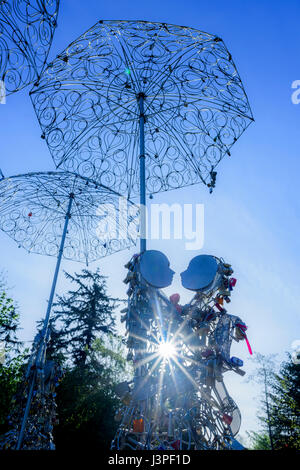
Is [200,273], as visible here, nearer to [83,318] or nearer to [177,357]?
[177,357]

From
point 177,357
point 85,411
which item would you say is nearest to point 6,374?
point 85,411

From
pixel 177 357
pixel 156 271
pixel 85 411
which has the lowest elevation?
pixel 85 411

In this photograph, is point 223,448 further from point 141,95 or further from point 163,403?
point 141,95

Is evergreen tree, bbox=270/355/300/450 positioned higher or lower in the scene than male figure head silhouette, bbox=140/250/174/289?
lower

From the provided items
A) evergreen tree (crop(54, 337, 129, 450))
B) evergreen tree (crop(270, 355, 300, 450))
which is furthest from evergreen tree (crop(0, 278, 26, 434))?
evergreen tree (crop(270, 355, 300, 450))

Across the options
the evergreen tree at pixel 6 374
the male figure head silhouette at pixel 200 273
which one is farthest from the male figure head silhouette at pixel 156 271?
the evergreen tree at pixel 6 374

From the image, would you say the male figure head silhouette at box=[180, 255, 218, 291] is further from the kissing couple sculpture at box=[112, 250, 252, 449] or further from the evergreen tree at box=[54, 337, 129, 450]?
the evergreen tree at box=[54, 337, 129, 450]

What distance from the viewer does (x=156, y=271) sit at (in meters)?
3.15

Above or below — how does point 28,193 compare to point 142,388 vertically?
above

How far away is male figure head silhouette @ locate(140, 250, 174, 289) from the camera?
3.12 m

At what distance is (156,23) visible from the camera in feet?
15.4
